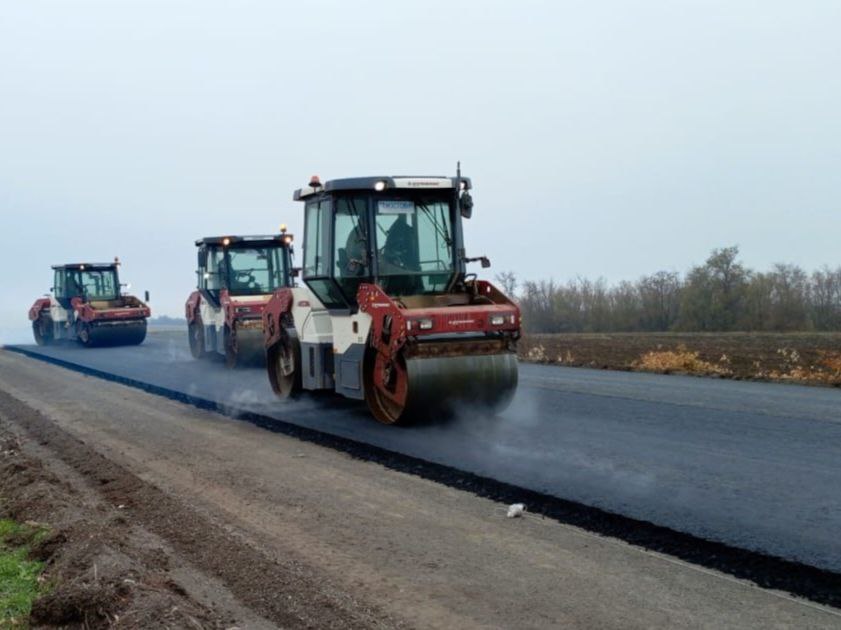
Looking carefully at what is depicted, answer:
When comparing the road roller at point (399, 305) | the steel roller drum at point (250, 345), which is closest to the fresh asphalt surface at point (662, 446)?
the road roller at point (399, 305)

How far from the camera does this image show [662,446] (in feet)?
26.8

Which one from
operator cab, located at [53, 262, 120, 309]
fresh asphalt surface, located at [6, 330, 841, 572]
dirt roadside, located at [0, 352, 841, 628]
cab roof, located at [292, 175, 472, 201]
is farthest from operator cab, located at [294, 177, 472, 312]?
operator cab, located at [53, 262, 120, 309]

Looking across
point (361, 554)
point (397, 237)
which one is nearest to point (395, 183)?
point (397, 237)

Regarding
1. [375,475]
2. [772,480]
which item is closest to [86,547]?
[375,475]

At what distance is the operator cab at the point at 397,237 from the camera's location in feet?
35.1

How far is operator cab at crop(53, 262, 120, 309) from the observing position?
27.4 m

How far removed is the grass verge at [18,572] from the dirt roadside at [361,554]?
35cm

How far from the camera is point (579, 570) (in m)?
5.13

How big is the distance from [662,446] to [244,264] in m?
12.4

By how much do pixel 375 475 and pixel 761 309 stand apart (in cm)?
2703

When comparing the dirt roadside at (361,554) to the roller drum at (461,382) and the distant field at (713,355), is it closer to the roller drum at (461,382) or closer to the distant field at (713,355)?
the roller drum at (461,382)

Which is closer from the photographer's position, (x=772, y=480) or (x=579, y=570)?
(x=579, y=570)

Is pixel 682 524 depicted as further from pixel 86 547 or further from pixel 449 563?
pixel 86 547

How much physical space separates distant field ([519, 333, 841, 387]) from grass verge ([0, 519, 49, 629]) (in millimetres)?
10939
